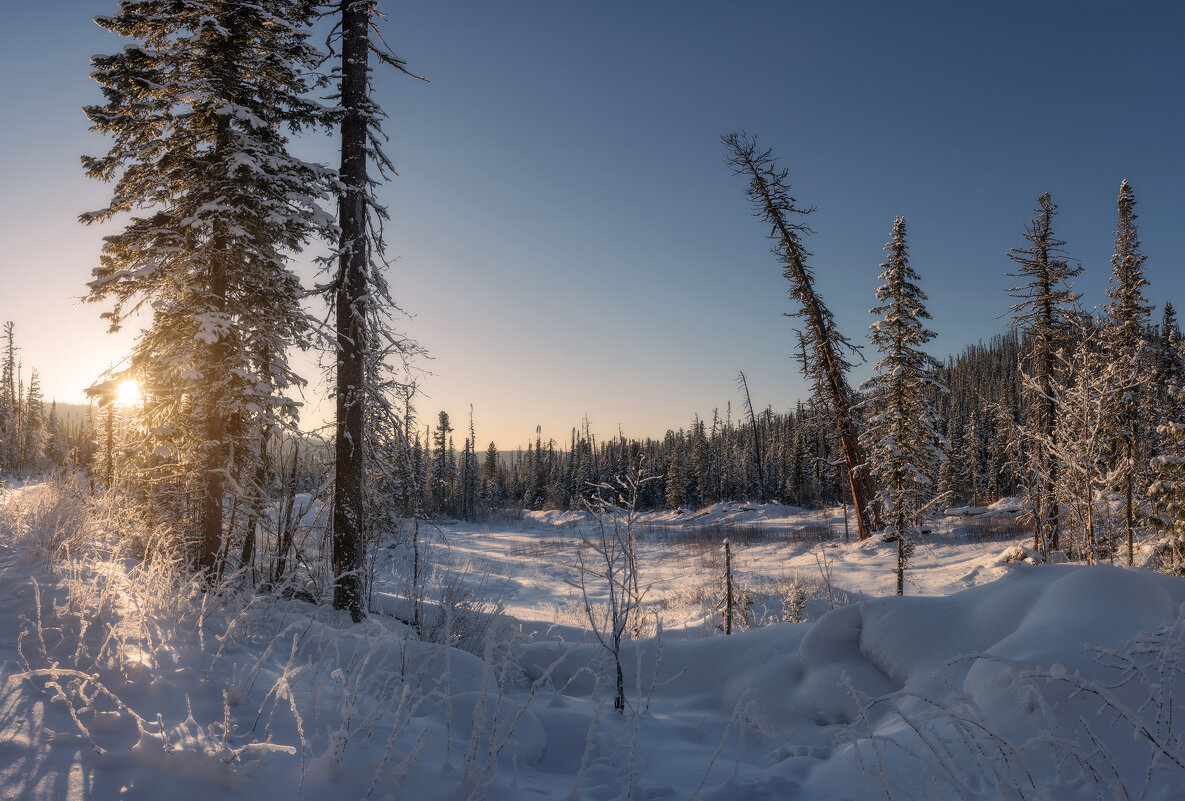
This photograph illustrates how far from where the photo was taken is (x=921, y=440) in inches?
634

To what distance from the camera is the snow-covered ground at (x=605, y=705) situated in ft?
7.25

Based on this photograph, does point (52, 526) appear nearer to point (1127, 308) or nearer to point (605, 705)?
point (605, 705)

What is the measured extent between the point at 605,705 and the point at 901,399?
51.1ft

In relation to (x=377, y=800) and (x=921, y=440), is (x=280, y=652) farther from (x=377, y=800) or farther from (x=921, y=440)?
(x=921, y=440)

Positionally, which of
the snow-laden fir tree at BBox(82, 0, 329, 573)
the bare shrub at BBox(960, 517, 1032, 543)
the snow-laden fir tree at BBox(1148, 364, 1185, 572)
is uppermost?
the snow-laden fir tree at BBox(82, 0, 329, 573)

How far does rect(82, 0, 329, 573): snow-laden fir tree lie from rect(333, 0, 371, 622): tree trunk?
804mm

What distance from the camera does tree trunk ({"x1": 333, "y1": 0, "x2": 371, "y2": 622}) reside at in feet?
25.8

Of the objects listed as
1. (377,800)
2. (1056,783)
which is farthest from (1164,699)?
(377,800)

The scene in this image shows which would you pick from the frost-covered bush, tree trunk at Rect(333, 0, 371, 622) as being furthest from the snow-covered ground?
tree trunk at Rect(333, 0, 371, 622)

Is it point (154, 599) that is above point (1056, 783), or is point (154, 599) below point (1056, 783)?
above

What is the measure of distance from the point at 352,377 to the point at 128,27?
720 cm

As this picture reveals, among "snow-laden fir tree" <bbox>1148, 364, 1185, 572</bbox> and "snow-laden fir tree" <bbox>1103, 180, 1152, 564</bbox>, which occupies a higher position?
"snow-laden fir tree" <bbox>1103, 180, 1152, 564</bbox>

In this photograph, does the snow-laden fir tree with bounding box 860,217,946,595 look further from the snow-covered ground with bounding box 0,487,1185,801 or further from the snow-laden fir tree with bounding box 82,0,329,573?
the snow-laden fir tree with bounding box 82,0,329,573

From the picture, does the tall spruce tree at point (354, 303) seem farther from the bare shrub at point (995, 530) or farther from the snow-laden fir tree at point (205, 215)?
the bare shrub at point (995, 530)
